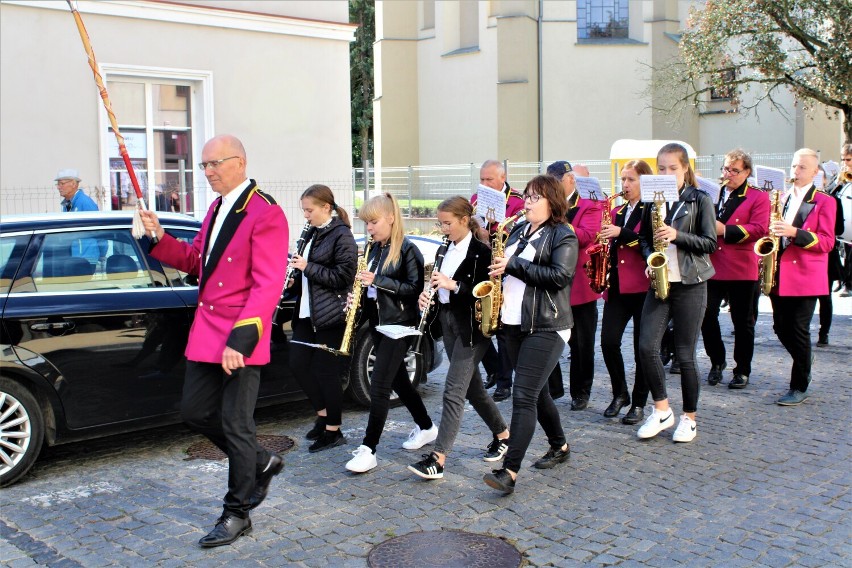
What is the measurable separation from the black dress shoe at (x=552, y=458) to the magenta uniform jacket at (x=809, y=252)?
2607mm

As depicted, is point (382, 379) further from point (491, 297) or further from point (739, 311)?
point (739, 311)

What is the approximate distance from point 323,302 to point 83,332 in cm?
153

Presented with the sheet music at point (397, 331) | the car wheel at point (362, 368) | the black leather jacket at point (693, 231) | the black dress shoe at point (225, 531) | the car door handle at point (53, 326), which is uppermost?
the black leather jacket at point (693, 231)

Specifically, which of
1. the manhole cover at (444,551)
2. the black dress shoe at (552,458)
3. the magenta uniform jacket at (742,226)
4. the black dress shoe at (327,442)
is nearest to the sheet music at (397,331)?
the black dress shoe at (327,442)

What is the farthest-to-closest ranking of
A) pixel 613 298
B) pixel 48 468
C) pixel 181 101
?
pixel 181 101, pixel 613 298, pixel 48 468

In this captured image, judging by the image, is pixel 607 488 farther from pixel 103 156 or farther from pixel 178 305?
pixel 103 156

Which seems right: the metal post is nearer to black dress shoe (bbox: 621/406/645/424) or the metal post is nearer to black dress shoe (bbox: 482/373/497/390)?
black dress shoe (bbox: 482/373/497/390)

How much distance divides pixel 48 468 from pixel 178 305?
1.35 meters

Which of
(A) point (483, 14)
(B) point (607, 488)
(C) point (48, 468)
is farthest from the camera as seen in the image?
(A) point (483, 14)

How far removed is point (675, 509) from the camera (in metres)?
5.25

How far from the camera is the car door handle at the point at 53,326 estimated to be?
5.76 meters

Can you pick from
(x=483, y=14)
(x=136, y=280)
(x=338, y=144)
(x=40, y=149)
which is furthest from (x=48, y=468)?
(x=483, y=14)

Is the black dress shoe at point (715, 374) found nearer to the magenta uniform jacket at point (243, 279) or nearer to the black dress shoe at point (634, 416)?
the black dress shoe at point (634, 416)

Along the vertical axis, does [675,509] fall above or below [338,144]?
below
